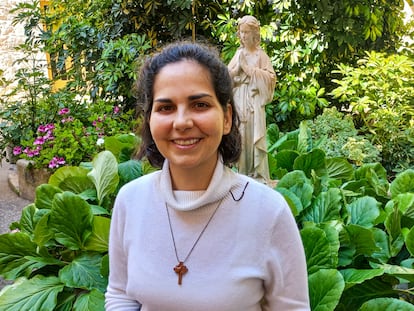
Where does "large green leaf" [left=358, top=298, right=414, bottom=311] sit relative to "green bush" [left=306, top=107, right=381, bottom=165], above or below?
below

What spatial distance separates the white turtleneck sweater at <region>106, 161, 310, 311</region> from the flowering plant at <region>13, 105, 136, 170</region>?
10.00ft

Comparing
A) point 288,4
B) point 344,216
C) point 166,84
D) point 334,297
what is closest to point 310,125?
point 288,4

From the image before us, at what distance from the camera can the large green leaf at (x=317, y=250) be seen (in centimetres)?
168

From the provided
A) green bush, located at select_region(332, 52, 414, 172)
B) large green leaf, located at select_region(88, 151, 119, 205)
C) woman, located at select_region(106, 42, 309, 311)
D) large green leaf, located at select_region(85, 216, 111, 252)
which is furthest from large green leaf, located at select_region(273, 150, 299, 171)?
woman, located at select_region(106, 42, 309, 311)

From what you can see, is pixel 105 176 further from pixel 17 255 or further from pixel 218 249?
pixel 218 249

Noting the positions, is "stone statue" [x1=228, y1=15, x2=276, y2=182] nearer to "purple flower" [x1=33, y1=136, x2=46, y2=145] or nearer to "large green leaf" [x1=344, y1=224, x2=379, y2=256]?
"large green leaf" [x1=344, y1=224, x2=379, y2=256]

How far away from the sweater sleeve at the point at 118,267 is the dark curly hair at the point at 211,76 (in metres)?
0.19

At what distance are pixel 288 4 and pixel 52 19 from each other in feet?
10.1

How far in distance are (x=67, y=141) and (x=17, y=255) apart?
80.1 inches

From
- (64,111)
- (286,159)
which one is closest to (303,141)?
(286,159)

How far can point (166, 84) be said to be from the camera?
3.00 ft

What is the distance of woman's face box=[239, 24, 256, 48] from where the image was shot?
223 centimetres

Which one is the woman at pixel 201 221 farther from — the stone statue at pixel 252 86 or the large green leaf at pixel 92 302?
the stone statue at pixel 252 86

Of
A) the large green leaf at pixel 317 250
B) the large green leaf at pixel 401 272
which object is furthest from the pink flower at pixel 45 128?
the large green leaf at pixel 401 272
